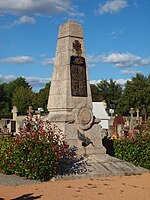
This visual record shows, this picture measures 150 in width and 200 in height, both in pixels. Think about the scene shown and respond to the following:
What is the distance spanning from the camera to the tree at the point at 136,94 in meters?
60.3

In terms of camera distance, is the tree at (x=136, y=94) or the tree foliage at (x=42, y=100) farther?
the tree foliage at (x=42, y=100)

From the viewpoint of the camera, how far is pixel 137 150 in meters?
12.3

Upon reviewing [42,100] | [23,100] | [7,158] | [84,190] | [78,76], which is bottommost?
[84,190]

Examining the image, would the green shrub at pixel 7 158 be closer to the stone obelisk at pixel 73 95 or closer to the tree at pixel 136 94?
the stone obelisk at pixel 73 95

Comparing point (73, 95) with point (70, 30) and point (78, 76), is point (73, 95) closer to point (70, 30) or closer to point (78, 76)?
point (78, 76)

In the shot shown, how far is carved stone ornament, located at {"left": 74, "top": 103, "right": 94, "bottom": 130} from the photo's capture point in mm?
12070

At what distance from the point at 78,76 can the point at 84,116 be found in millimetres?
1385

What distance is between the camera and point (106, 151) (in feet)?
43.2

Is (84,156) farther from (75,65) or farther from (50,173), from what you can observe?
(75,65)

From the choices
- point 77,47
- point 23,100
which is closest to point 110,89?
point 23,100

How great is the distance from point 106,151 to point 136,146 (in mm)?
1253

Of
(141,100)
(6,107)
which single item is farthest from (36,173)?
(6,107)

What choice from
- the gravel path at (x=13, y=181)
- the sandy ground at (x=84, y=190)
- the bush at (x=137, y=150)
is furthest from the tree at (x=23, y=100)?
the sandy ground at (x=84, y=190)

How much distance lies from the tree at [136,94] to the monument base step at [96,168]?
48.4 m
